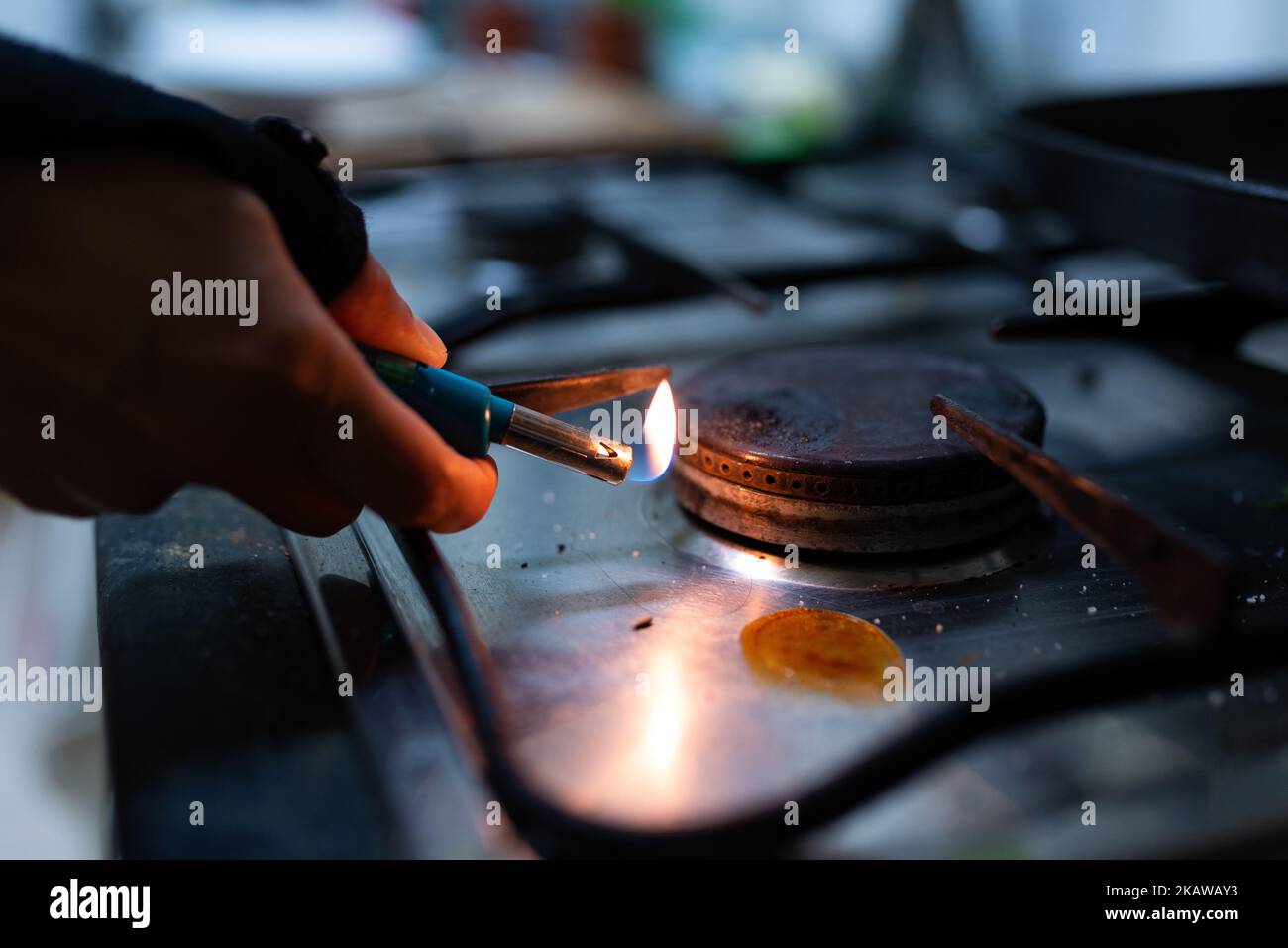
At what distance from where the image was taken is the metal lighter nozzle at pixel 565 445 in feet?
1.32

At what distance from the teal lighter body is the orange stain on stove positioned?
96 mm

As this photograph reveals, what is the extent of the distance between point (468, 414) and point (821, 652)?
0.15 meters

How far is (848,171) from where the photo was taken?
47.7 inches

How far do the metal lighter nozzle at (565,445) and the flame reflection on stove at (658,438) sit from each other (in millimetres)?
34

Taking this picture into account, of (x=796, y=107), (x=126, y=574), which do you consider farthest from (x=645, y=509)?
(x=796, y=107)

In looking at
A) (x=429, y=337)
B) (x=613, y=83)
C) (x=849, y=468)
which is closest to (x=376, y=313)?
(x=429, y=337)

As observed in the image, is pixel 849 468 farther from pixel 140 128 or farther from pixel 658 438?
pixel 140 128

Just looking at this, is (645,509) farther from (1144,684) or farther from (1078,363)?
(1078,363)

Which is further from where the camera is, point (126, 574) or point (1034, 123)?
point (1034, 123)

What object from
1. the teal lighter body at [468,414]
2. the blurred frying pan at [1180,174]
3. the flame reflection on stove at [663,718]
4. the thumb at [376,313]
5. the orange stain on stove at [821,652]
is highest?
the blurred frying pan at [1180,174]

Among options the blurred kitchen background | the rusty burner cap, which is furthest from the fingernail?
the blurred kitchen background

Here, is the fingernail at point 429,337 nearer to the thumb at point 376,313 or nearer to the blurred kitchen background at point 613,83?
the thumb at point 376,313

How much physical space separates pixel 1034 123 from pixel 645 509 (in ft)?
1.30

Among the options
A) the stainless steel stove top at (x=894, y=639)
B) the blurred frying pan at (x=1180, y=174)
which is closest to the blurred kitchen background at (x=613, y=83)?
the blurred frying pan at (x=1180, y=174)
